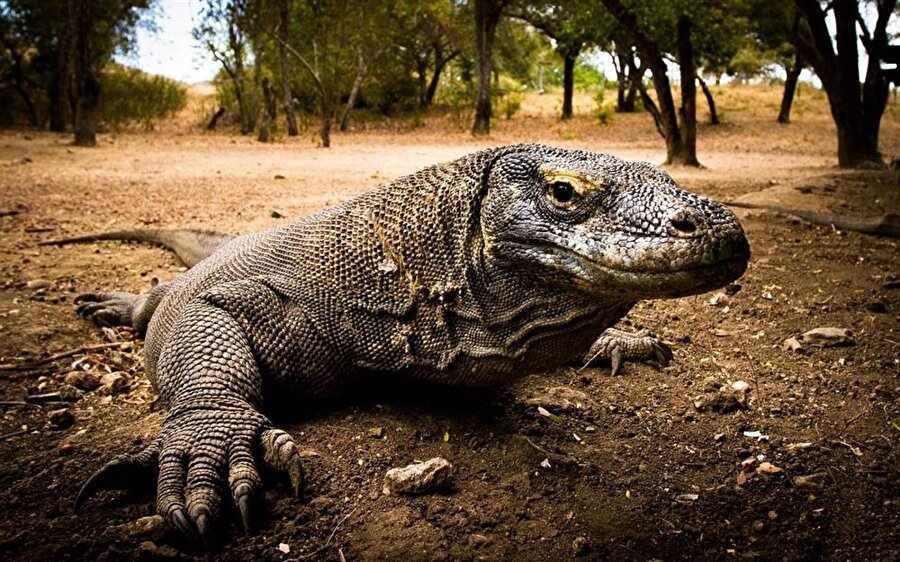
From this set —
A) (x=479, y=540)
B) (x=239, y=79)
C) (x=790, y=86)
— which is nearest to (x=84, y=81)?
(x=239, y=79)

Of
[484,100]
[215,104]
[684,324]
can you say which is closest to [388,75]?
[215,104]

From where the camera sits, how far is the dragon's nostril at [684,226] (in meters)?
1.82

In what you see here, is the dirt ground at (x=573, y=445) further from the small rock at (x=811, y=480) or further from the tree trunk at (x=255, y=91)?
the tree trunk at (x=255, y=91)

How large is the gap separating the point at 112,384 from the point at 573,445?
6.39ft

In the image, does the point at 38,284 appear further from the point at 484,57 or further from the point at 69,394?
the point at 484,57

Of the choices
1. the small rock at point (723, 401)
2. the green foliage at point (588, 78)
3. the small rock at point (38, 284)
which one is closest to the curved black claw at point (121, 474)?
the small rock at point (723, 401)

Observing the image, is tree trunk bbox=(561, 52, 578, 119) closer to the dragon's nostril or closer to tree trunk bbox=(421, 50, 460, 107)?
tree trunk bbox=(421, 50, 460, 107)

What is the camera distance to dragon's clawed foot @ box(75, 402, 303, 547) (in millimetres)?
1848

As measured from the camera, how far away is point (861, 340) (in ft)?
10.7

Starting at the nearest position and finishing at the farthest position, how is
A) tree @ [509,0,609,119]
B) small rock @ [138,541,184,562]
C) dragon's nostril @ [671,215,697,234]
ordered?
1. small rock @ [138,541,184,562]
2. dragon's nostril @ [671,215,697,234]
3. tree @ [509,0,609,119]

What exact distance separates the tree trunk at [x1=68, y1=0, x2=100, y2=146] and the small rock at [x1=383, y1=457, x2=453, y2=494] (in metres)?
15.4

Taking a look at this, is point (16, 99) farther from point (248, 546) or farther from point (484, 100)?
point (248, 546)

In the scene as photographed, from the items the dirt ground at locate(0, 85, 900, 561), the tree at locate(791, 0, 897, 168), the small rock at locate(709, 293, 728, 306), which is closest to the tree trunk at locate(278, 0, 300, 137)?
the tree at locate(791, 0, 897, 168)

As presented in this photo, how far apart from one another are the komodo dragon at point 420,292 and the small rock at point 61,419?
17.5 inches
